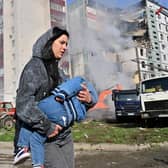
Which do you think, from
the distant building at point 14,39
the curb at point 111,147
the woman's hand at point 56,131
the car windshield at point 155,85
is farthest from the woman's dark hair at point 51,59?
the distant building at point 14,39

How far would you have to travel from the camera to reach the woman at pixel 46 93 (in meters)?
2.07

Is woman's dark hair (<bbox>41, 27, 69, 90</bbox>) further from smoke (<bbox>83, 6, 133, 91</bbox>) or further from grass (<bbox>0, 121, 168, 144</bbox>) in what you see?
smoke (<bbox>83, 6, 133, 91</bbox>)

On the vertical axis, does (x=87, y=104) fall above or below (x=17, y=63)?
below

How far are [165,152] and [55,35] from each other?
267 inches

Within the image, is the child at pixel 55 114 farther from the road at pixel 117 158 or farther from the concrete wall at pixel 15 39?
the concrete wall at pixel 15 39

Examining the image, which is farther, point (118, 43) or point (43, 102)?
point (118, 43)

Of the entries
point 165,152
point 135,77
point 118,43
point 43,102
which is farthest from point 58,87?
point 135,77

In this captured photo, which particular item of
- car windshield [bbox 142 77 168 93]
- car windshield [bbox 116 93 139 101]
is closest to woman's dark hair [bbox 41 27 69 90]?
car windshield [bbox 142 77 168 93]

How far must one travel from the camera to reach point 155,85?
14500mm

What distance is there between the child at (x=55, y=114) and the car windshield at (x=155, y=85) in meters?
12.5

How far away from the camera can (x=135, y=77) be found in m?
54.7

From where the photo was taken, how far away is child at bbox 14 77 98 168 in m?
2.11

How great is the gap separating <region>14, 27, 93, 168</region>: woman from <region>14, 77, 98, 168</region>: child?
0.14ft

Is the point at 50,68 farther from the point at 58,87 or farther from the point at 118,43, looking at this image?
the point at 118,43
